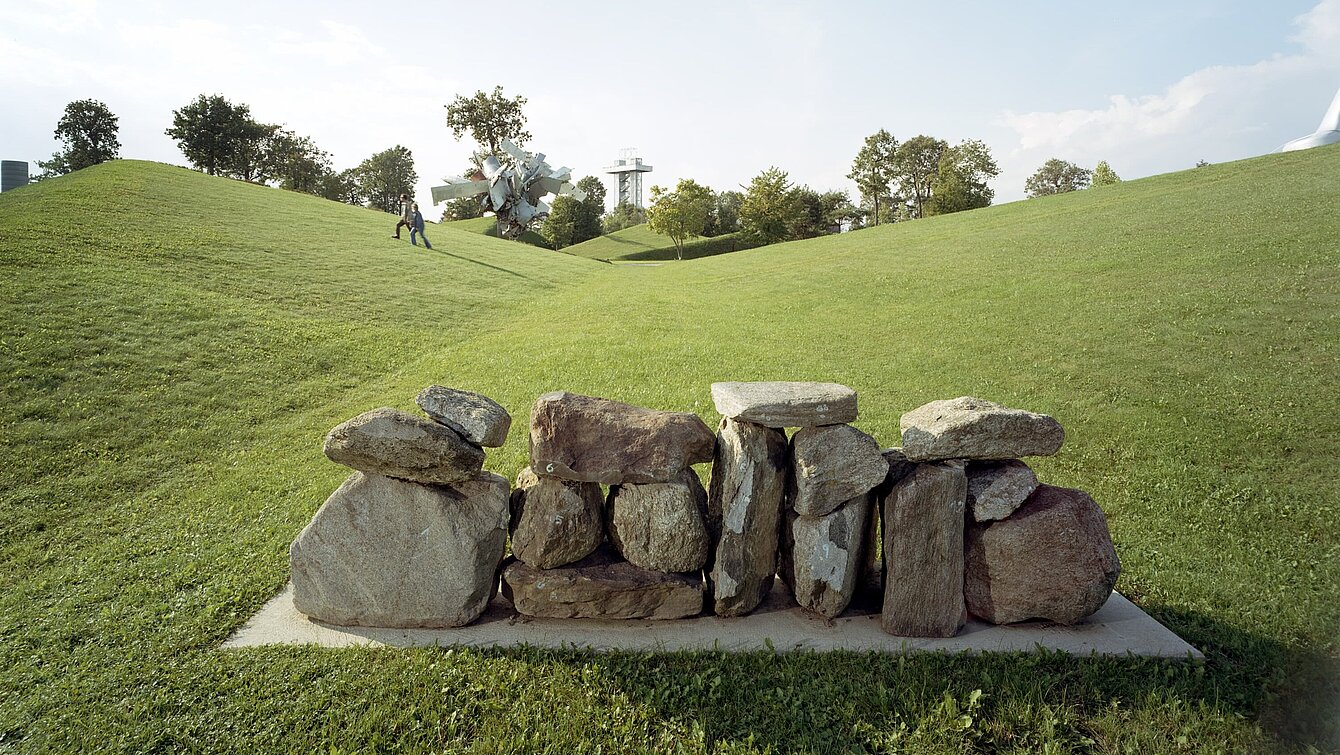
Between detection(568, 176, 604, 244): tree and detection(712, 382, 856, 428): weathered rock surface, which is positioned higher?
detection(568, 176, 604, 244): tree

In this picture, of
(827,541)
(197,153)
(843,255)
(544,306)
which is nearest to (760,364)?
(827,541)

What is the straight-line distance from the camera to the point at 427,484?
4.78 metres

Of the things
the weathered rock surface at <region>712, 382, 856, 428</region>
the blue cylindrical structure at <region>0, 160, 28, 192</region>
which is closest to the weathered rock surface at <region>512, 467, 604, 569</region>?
the weathered rock surface at <region>712, 382, 856, 428</region>

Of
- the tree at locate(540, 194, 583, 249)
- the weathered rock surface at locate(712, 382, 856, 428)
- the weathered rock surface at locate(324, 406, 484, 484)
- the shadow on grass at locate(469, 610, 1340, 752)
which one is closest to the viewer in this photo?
the shadow on grass at locate(469, 610, 1340, 752)

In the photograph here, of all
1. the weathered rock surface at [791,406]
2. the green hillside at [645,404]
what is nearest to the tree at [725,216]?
the green hillside at [645,404]

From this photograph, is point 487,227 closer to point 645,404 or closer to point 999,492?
point 645,404

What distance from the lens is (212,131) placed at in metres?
52.5

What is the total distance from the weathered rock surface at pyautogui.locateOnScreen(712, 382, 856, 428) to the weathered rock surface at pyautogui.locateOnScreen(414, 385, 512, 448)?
164 cm

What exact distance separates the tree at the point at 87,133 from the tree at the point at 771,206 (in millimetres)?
51514

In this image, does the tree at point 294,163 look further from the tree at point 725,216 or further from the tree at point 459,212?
the tree at point 725,216

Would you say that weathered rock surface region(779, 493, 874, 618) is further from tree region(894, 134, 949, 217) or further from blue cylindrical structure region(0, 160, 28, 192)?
tree region(894, 134, 949, 217)

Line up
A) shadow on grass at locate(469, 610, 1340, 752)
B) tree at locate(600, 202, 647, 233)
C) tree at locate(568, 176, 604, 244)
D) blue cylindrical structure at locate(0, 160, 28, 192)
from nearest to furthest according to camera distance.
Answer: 1. shadow on grass at locate(469, 610, 1340, 752)
2. blue cylindrical structure at locate(0, 160, 28, 192)
3. tree at locate(568, 176, 604, 244)
4. tree at locate(600, 202, 647, 233)

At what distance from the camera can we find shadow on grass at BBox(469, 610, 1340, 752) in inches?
145

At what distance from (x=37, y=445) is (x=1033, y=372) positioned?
14201 mm
